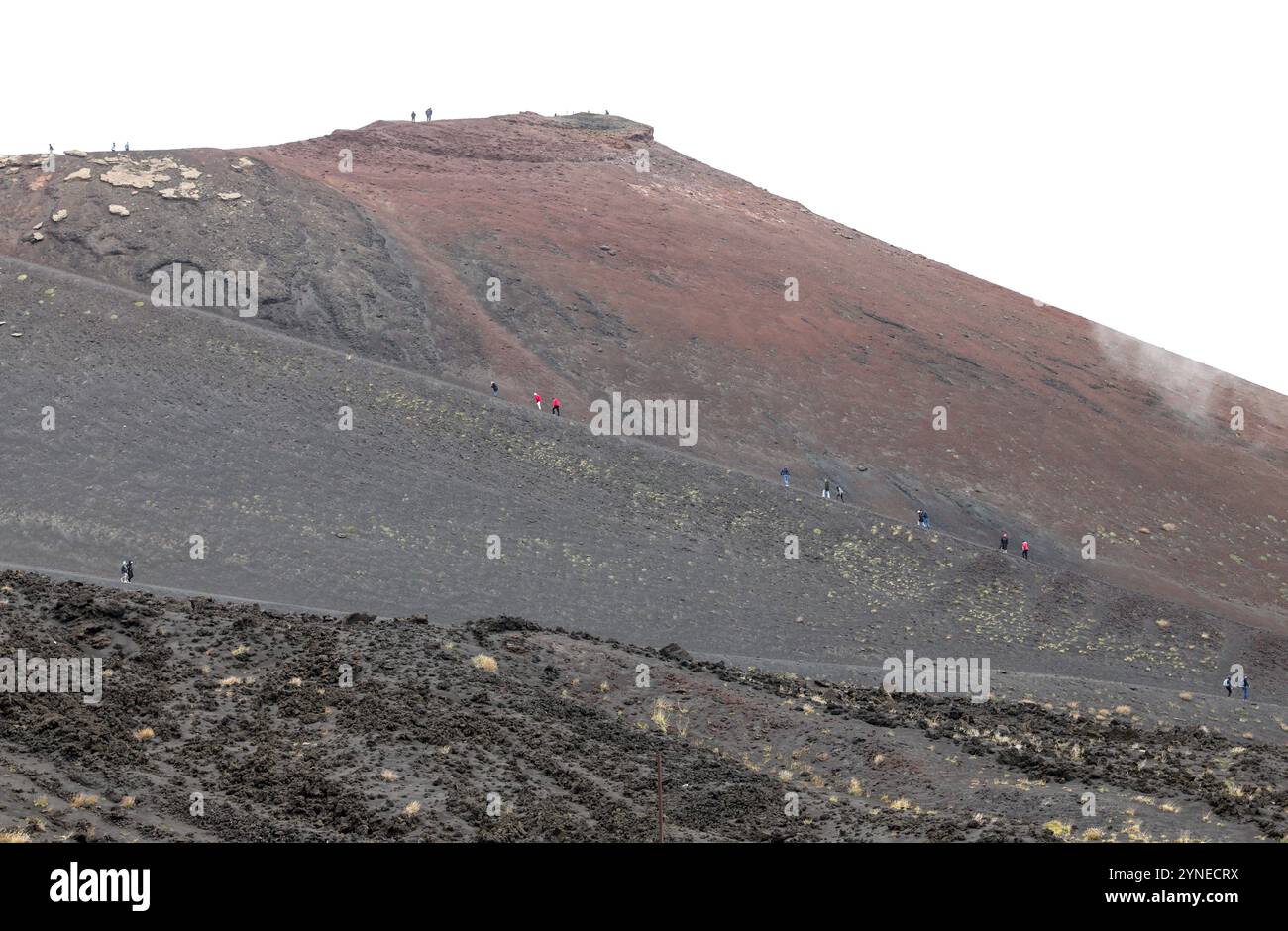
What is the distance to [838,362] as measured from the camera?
2173 inches

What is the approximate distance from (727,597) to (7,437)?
899 inches

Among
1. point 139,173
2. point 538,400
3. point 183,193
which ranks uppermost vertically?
point 139,173

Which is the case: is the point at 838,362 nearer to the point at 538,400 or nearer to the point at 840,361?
the point at 840,361

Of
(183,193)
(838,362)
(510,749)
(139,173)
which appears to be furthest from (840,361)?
(510,749)

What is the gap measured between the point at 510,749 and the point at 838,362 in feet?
120

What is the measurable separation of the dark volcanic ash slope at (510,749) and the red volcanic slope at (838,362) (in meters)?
18.4

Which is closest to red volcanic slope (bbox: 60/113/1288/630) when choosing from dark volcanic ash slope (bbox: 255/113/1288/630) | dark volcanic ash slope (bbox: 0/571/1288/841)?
dark volcanic ash slope (bbox: 255/113/1288/630)

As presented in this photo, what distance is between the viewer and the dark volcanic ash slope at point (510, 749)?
18031 millimetres

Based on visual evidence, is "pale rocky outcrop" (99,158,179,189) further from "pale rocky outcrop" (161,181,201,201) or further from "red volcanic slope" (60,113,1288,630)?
"red volcanic slope" (60,113,1288,630)

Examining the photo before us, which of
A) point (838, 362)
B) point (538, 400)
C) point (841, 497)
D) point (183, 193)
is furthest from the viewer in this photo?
point (183, 193)

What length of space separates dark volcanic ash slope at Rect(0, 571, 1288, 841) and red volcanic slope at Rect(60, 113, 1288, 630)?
18439mm

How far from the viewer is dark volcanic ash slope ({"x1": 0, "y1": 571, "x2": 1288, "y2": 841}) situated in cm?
1803

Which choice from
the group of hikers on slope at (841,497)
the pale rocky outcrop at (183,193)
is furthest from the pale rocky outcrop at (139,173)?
the group of hikers on slope at (841,497)
